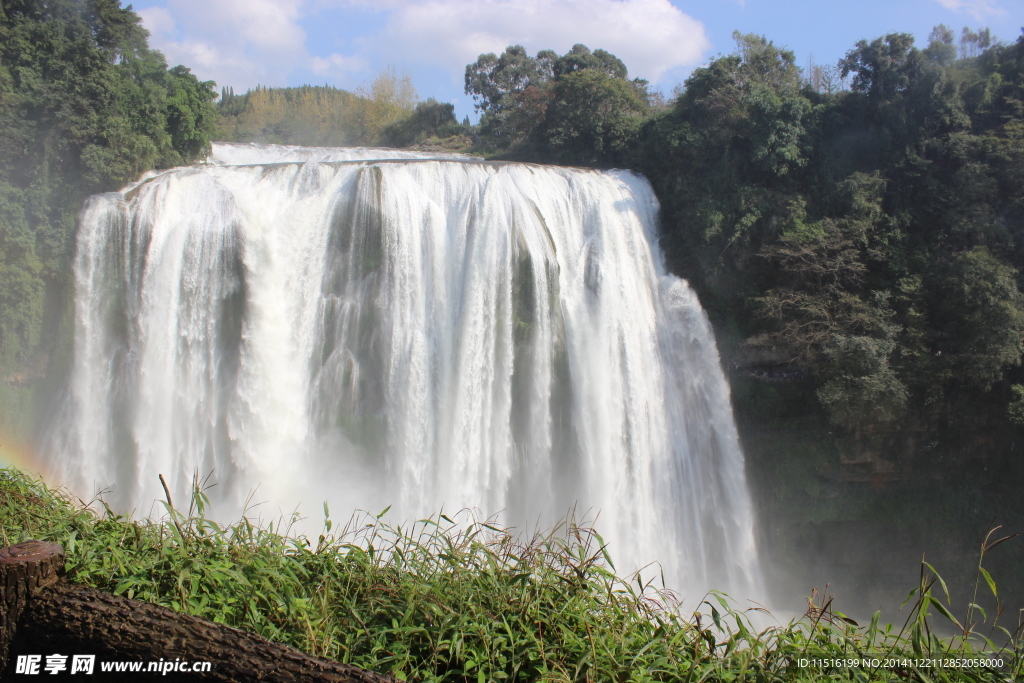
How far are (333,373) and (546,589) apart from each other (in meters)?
10.2

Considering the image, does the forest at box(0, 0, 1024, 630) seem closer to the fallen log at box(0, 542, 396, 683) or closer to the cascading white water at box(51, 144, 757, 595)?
the cascading white water at box(51, 144, 757, 595)

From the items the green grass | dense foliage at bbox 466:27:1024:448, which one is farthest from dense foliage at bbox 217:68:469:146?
the green grass

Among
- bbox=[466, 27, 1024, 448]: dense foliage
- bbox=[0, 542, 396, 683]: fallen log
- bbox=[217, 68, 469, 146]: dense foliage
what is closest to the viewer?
bbox=[0, 542, 396, 683]: fallen log

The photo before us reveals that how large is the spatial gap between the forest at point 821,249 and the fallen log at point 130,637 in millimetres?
13439

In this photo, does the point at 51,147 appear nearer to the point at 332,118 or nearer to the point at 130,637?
the point at 130,637

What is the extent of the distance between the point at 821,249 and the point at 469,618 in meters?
14.2

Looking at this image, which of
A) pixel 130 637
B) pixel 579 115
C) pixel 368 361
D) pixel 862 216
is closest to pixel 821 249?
pixel 862 216

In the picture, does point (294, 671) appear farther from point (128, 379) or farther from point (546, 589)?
point (128, 379)

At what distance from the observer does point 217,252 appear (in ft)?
42.0

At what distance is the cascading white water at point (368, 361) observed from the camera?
12617 mm

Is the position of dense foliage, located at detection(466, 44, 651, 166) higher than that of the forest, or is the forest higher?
dense foliage, located at detection(466, 44, 651, 166)

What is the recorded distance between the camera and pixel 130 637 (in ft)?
9.41

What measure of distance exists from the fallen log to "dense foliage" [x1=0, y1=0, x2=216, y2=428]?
13508mm

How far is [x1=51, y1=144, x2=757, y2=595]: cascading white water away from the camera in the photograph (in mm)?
12617
